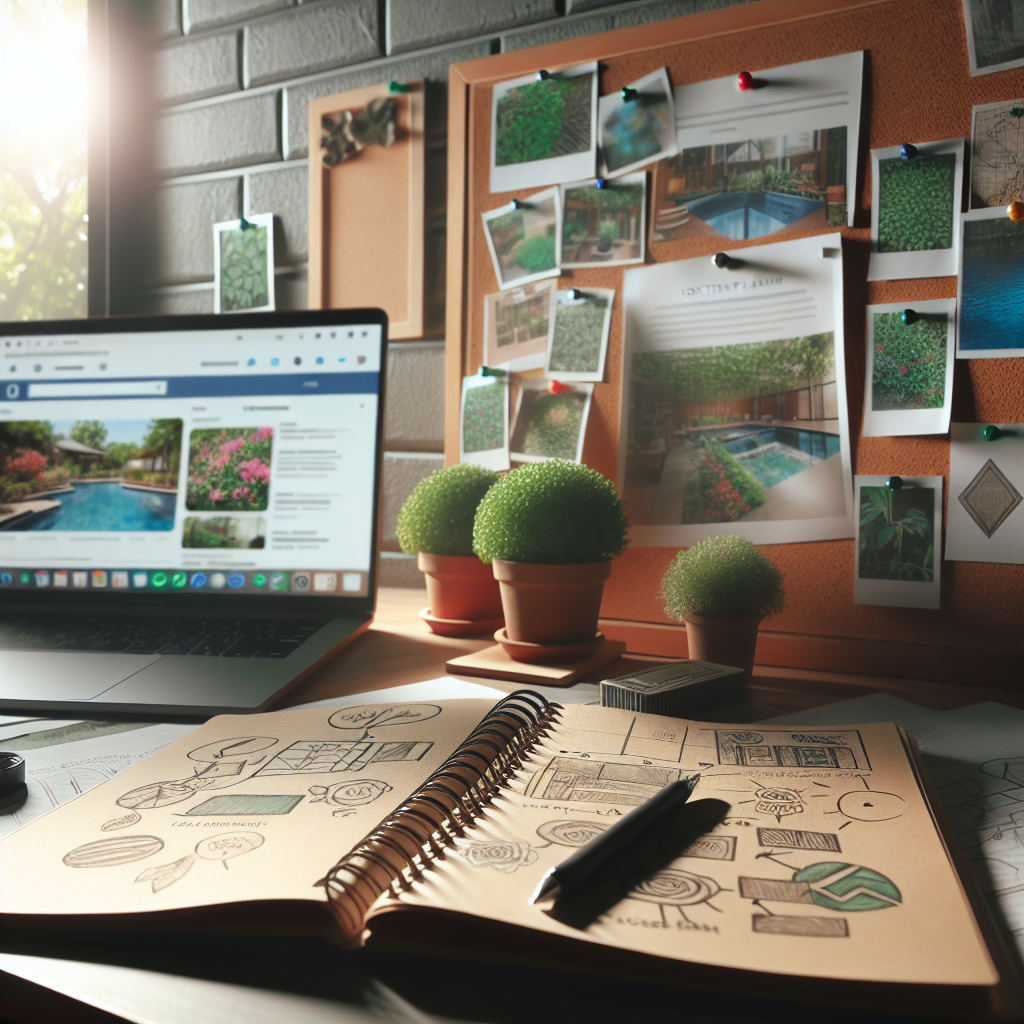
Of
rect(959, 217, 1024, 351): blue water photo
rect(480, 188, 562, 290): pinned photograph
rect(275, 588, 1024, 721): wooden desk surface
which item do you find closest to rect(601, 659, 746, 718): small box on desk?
rect(275, 588, 1024, 721): wooden desk surface

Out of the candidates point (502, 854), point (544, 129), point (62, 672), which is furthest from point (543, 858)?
point (544, 129)

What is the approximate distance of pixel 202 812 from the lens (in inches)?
13.5

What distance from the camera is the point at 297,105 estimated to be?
41.9 inches

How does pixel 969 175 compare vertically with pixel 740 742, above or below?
above

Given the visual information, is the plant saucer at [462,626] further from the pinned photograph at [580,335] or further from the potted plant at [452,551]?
the pinned photograph at [580,335]

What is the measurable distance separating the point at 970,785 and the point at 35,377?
0.86m

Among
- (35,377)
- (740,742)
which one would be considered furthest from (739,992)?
(35,377)

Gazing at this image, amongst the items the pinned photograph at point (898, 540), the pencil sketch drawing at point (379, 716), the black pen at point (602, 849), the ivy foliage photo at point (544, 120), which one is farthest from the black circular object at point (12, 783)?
the ivy foliage photo at point (544, 120)

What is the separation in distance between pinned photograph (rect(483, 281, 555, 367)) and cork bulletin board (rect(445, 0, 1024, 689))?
0.17 feet

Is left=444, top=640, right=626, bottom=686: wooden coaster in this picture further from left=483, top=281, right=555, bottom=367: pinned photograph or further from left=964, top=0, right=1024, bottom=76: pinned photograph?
left=964, top=0, right=1024, bottom=76: pinned photograph

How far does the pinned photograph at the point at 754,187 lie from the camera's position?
70cm

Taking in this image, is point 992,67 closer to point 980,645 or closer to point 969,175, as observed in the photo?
point 969,175

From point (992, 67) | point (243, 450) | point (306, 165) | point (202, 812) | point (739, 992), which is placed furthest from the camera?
point (306, 165)

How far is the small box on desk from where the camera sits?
1.65 ft
